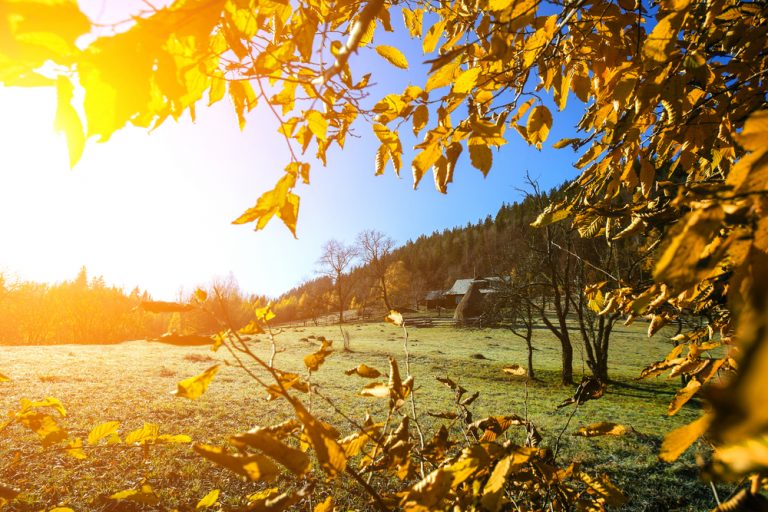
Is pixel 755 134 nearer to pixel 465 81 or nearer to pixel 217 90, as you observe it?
pixel 465 81

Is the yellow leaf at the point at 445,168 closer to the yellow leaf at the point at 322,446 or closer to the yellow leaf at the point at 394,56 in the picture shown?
the yellow leaf at the point at 394,56

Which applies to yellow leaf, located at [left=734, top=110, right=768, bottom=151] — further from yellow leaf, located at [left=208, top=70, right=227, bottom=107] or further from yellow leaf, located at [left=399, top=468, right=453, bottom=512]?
yellow leaf, located at [left=208, top=70, right=227, bottom=107]

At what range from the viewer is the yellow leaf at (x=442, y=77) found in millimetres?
880

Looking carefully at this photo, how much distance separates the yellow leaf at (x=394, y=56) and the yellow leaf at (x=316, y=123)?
0.25 m

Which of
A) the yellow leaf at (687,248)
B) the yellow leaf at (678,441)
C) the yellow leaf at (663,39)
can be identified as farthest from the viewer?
the yellow leaf at (663,39)

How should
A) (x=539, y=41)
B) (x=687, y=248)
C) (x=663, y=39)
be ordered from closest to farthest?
(x=687, y=248), (x=663, y=39), (x=539, y=41)

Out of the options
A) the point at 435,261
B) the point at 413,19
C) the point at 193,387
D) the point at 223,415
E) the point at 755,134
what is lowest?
the point at 223,415

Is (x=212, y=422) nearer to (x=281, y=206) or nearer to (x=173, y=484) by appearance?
(x=173, y=484)

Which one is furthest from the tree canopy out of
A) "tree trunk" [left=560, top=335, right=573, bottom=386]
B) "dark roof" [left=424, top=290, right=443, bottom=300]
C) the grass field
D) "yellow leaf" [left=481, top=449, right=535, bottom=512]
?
"dark roof" [left=424, top=290, right=443, bottom=300]

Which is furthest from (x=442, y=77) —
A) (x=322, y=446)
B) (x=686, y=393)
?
(x=686, y=393)

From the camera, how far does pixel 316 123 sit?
982 mm

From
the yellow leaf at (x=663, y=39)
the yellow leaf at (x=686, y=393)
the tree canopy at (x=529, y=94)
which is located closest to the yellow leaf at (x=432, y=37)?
the tree canopy at (x=529, y=94)

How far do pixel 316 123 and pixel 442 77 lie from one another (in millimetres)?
A: 351

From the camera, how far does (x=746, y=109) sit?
1.27 m
